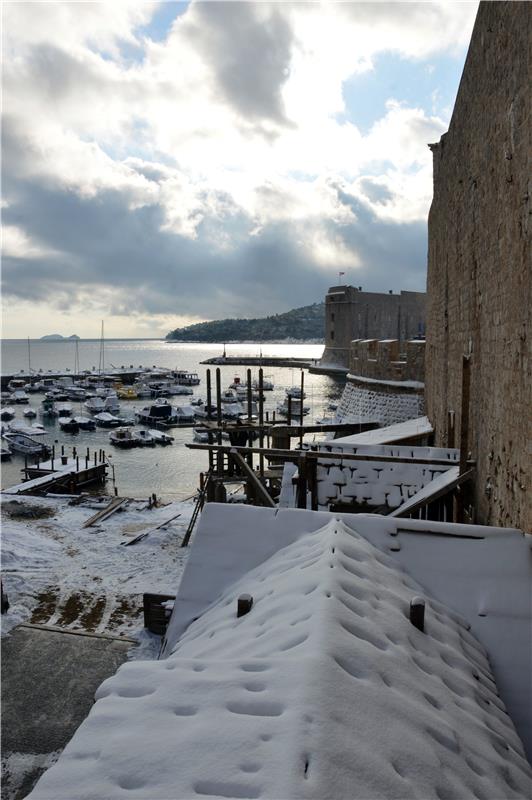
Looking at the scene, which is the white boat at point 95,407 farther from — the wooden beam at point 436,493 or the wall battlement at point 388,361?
the wooden beam at point 436,493

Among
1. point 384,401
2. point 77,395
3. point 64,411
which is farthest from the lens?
point 77,395

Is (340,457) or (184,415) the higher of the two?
(340,457)

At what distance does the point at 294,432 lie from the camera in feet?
49.0

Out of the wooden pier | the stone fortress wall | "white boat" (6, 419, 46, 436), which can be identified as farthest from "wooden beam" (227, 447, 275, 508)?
"white boat" (6, 419, 46, 436)

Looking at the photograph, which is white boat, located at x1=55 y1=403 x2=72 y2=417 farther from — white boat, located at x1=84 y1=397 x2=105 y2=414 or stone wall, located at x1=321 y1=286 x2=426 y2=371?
stone wall, located at x1=321 y1=286 x2=426 y2=371

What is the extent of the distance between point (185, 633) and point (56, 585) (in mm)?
10568

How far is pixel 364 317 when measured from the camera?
249ft

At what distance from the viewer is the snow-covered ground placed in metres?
11.9

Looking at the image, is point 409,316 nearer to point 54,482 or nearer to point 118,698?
point 54,482

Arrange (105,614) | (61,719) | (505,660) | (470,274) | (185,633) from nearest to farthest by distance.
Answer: (505,660) → (185,633) → (61,719) → (470,274) → (105,614)

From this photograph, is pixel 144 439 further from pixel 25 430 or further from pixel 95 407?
pixel 95 407

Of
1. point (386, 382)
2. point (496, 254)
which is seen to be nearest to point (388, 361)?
point (386, 382)

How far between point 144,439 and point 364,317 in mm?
42084

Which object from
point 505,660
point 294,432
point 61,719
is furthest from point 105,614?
point 505,660
